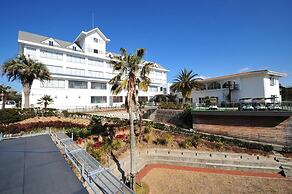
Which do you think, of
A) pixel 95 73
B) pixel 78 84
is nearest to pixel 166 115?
pixel 78 84

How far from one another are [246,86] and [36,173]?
36720 mm

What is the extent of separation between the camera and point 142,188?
12.8 m

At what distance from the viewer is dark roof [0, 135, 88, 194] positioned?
5320 millimetres

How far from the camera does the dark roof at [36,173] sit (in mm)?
5320

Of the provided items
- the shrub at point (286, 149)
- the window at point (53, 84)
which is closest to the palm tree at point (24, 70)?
the window at point (53, 84)

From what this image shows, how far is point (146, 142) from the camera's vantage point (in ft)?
67.1

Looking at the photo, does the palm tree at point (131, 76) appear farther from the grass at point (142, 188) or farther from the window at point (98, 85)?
the window at point (98, 85)

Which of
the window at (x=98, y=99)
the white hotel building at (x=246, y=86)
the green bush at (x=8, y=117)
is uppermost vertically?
the white hotel building at (x=246, y=86)

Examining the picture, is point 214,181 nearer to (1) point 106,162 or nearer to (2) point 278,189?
(2) point 278,189

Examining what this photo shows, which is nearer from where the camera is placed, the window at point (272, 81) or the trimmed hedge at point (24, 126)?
the trimmed hedge at point (24, 126)

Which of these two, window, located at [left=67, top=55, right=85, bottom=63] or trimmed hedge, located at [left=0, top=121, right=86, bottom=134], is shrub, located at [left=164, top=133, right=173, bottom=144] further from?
window, located at [left=67, top=55, right=85, bottom=63]

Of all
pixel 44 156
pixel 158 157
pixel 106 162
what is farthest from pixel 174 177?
pixel 44 156

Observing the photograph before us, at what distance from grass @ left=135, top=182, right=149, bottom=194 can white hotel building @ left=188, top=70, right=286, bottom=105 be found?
89.2ft

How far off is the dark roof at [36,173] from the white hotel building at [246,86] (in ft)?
108
